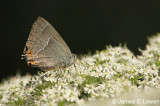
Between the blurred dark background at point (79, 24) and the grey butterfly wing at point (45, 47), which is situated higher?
the blurred dark background at point (79, 24)

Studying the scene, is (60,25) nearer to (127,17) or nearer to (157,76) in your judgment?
(127,17)

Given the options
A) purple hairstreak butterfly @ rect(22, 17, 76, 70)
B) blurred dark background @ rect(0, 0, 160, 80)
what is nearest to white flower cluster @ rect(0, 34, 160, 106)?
purple hairstreak butterfly @ rect(22, 17, 76, 70)

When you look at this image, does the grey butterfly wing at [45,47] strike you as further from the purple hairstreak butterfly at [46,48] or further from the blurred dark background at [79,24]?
the blurred dark background at [79,24]

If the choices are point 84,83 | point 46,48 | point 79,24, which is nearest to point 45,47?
point 46,48

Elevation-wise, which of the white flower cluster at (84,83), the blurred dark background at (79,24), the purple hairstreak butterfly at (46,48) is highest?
the blurred dark background at (79,24)

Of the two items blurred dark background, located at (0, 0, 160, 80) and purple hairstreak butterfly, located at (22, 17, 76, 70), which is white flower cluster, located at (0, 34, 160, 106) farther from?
blurred dark background, located at (0, 0, 160, 80)

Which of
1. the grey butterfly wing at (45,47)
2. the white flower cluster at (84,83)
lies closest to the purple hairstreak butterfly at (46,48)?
the grey butterfly wing at (45,47)
